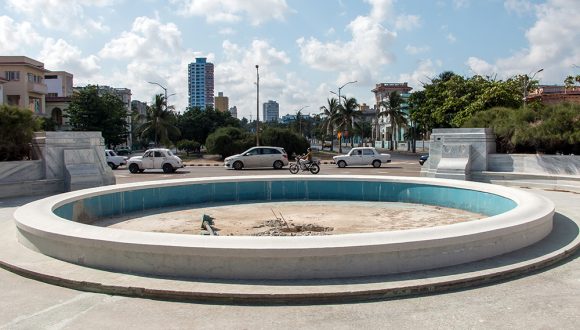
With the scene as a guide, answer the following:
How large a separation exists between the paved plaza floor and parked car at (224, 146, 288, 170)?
94.5 ft

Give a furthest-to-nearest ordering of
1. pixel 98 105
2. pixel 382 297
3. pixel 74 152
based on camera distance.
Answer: pixel 98 105
pixel 74 152
pixel 382 297

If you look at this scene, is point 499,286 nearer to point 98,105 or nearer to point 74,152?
point 74,152

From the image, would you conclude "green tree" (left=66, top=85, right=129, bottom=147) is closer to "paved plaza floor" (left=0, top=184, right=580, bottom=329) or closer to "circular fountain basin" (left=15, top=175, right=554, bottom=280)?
"circular fountain basin" (left=15, top=175, right=554, bottom=280)

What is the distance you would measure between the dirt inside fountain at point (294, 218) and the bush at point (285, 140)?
37.5 meters

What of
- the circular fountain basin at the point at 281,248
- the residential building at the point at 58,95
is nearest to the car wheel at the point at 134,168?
the circular fountain basin at the point at 281,248

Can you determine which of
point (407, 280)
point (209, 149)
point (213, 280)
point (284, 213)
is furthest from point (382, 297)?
point (209, 149)

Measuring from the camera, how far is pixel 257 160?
117ft

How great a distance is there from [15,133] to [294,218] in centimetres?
1191

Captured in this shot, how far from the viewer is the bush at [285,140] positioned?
5328 cm

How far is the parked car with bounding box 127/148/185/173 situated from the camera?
33.2 meters

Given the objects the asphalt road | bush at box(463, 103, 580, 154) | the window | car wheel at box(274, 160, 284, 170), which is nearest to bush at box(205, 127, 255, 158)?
the asphalt road

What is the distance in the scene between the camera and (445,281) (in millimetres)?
6551

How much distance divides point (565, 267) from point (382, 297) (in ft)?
10.9

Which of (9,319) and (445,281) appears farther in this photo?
(445,281)
